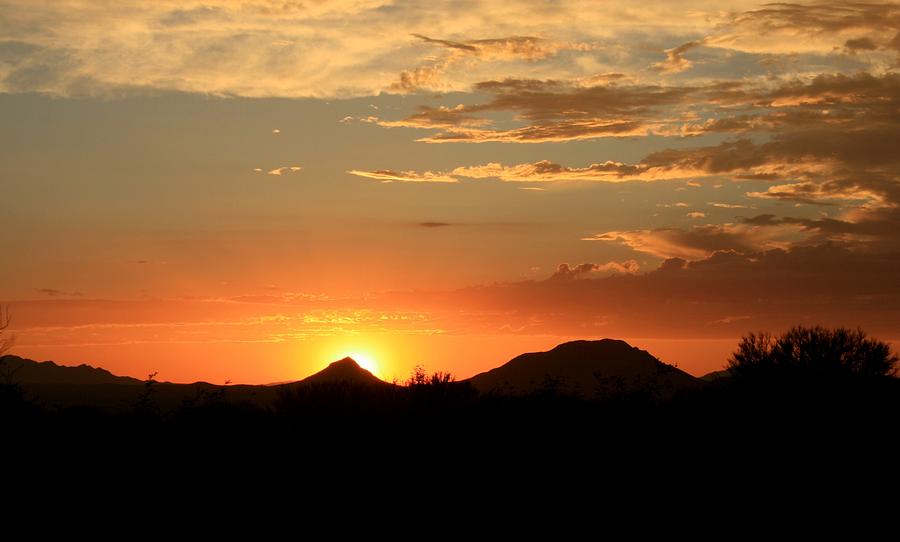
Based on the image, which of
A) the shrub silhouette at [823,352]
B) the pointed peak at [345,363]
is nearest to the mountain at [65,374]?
the pointed peak at [345,363]

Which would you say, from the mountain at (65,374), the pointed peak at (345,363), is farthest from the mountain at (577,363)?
the mountain at (65,374)

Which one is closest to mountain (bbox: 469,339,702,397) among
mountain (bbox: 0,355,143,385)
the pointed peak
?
the pointed peak

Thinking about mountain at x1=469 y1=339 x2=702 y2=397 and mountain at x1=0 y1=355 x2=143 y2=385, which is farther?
mountain at x1=0 y1=355 x2=143 y2=385

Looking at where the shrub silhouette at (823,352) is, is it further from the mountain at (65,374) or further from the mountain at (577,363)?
the mountain at (65,374)

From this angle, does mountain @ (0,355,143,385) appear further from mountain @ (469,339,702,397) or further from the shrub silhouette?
the shrub silhouette

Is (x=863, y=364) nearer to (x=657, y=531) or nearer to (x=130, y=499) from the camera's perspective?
(x=657, y=531)

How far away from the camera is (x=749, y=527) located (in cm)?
2002

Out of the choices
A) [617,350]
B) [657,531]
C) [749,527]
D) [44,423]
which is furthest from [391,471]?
[617,350]

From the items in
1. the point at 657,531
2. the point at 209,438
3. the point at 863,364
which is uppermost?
the point at 863,364

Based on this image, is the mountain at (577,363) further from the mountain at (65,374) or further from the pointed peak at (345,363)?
the mountain at (65,374)

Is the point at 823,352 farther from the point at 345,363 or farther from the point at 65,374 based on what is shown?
the point at 65,374

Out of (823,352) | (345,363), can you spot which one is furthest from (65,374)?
(823,352)

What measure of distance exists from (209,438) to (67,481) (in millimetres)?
4223

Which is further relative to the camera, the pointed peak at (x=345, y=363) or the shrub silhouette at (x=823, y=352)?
the pointed peak at (x=345, y=363)
